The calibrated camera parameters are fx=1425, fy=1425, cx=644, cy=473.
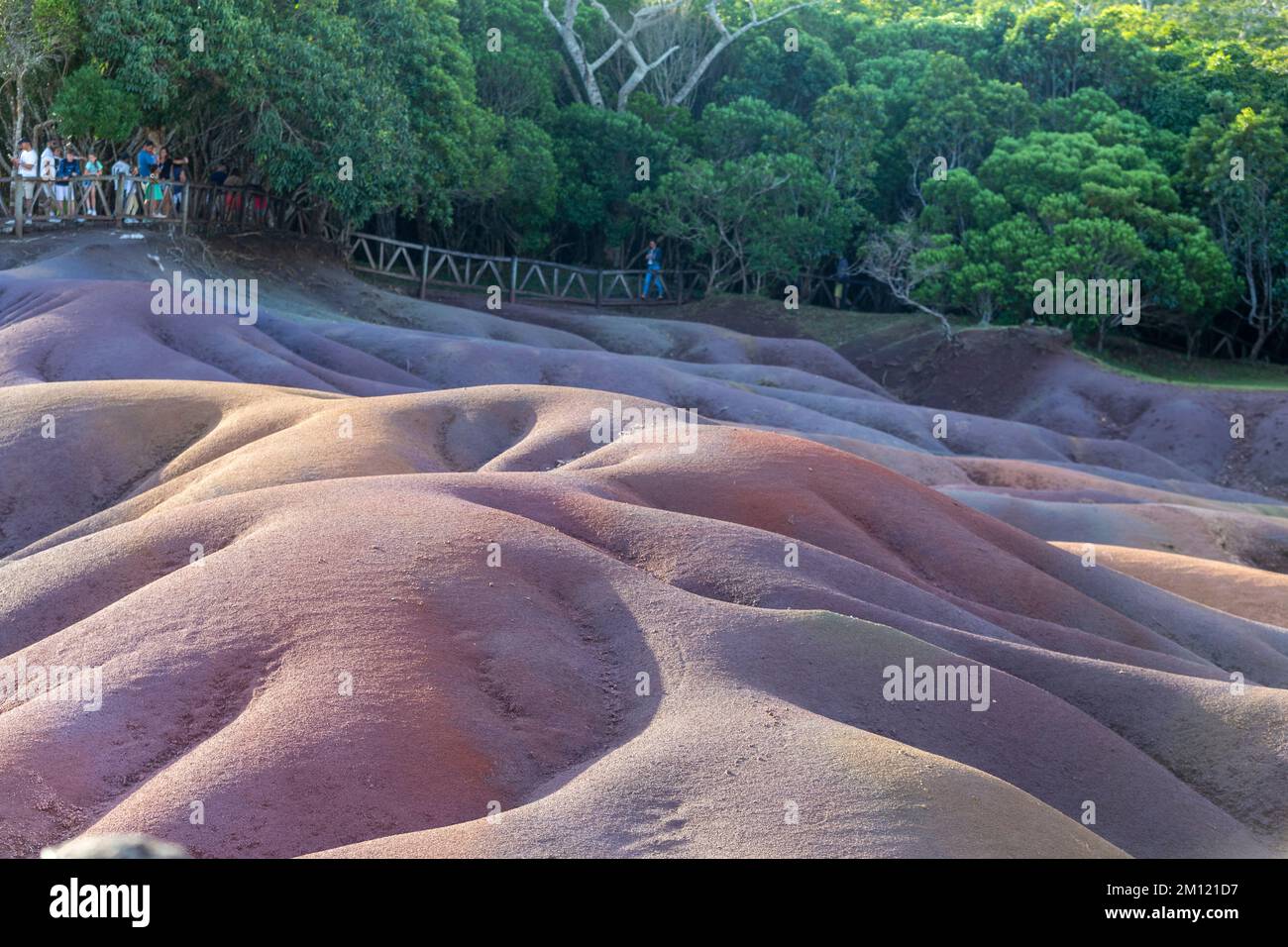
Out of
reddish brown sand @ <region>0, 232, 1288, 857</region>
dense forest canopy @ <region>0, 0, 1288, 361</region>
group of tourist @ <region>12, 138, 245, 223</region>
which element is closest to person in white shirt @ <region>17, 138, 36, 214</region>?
group of tourist @ <region>12, 138, 245, 223</region>

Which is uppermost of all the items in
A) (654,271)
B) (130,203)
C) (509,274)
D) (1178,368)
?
(130,203)

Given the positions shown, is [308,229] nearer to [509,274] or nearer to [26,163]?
[509,274]

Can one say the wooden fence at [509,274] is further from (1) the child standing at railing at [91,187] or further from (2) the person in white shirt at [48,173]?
(2) the person in white shirt at [48,173]

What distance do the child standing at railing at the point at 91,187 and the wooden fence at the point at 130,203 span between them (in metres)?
0.02

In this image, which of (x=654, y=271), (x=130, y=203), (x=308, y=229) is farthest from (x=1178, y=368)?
(x=130, y=203)

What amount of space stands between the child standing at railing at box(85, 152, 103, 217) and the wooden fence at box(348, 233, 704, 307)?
943 cm

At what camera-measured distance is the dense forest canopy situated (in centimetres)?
3622

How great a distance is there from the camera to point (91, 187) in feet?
110

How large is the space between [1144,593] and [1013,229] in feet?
90.2

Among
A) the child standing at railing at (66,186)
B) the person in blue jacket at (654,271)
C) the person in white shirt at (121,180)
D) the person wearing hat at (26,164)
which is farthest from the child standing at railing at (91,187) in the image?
the person in blue jacket at (654,271)

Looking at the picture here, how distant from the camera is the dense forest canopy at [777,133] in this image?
36.2m

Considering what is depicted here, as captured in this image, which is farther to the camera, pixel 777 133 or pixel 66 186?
pixel 777 133

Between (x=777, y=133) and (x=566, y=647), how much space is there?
40.5 meters

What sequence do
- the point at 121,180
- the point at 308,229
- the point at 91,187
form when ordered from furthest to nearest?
the point at 308,229 → the point at 121,180 → the point at 91,187
